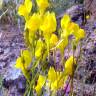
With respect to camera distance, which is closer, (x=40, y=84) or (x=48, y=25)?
(x=48, y=25)

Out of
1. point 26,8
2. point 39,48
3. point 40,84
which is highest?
point 26,8

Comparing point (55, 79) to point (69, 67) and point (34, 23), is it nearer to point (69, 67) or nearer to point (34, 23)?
point (69, 67)

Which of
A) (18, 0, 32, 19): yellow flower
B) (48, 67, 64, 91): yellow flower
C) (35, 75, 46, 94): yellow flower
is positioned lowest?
(35, 75, 46, 94): yellow flower

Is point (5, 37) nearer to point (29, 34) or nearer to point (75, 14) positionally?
point (75, 14)

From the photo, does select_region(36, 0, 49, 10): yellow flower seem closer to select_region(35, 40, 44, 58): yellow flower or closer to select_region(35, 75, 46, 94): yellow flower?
select_region(35, 40, 44, 58): yellow flower

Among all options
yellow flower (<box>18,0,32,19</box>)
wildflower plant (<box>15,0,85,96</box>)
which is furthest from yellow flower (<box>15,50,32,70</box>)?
yellow flower (<box>18,0,32,19</box>)

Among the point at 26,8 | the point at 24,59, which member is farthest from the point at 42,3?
the point at 24,59

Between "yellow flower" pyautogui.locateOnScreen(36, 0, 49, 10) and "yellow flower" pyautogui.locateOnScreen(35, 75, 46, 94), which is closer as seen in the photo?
"yellow flower" pyautogui.locateOnScreen(36, 0, 49, 10)

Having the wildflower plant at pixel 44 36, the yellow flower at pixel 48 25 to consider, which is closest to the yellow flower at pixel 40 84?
the wildflower plant at pixel 44 36

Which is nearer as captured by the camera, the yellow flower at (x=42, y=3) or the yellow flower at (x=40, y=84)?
the yellow flower at (x=42, y=3)

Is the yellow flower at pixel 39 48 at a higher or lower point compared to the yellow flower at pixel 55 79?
higher

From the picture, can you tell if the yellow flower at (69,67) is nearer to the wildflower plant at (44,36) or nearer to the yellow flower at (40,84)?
the wildflower plant at (44,36)

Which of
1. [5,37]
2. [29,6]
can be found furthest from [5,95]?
[5,37]
